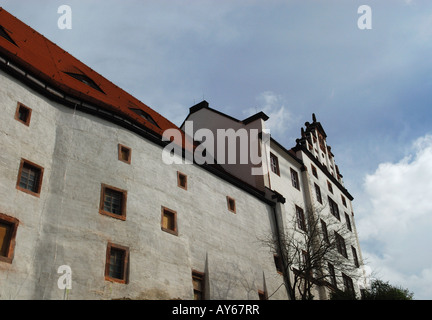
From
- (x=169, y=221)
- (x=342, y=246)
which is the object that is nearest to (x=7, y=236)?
(x=169, y=221)

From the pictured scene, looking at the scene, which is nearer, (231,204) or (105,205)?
(105,205)

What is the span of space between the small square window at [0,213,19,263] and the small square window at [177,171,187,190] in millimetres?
9348

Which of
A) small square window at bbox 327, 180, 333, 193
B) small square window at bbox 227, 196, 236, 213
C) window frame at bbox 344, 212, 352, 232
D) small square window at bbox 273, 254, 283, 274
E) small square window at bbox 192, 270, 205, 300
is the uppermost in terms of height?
small square window at bbox 327, 180, 333, 193

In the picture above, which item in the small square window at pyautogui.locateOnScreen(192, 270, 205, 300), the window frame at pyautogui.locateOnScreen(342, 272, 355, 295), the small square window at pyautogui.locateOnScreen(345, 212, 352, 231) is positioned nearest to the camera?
the small square window at pyautogui.locateOnScreen(192, 270, 205, 300)

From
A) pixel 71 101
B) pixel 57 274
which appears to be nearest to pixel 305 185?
pixel 71 101

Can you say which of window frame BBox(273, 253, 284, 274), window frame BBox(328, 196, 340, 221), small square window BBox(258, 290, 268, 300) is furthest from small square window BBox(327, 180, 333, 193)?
small square window BBox(258, 290, 268, 300)

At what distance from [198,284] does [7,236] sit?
371 inches

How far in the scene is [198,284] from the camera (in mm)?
21734

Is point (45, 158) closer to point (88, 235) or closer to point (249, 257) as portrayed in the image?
point (88, 235)

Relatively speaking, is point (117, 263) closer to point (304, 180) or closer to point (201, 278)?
point (201, 278)

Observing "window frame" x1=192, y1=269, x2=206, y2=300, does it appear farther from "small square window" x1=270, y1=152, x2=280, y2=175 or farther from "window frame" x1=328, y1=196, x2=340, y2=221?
"window frame" x1=328, y1=196, x2=340, y2=221

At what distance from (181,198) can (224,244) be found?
11.6 feet

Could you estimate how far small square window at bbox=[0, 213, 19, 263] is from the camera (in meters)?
15.2
